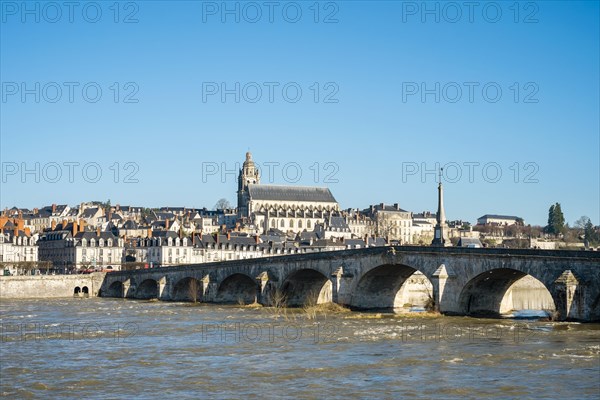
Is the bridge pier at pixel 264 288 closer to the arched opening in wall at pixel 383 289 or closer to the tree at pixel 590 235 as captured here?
the arched opening in wall at pixel 383 289

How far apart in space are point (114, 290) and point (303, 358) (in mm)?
52864

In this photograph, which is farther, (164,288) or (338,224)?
(338,224)

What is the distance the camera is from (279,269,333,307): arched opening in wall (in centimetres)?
6144

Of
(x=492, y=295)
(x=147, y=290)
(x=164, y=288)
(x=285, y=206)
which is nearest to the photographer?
(x=492, y=295)

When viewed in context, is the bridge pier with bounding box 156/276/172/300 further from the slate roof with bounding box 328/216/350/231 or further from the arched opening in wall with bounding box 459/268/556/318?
the slate roof with bounding box 328/216/350/231

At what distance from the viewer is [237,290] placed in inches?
2758

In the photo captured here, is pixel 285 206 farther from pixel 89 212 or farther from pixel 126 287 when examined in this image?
pixel 126 287

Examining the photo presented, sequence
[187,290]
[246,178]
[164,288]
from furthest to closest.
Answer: [246,178] < [187,290] < [164,288]

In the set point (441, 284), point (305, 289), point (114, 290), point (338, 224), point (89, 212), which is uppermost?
point (89, 212)

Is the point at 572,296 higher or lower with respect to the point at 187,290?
higher

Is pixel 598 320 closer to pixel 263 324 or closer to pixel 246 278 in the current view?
pixel 263 324

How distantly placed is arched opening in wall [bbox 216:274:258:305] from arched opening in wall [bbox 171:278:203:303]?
8.49ft

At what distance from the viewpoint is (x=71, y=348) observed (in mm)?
36750

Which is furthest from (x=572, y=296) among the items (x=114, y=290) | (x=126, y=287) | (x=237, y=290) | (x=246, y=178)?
(x=246, y=178)
